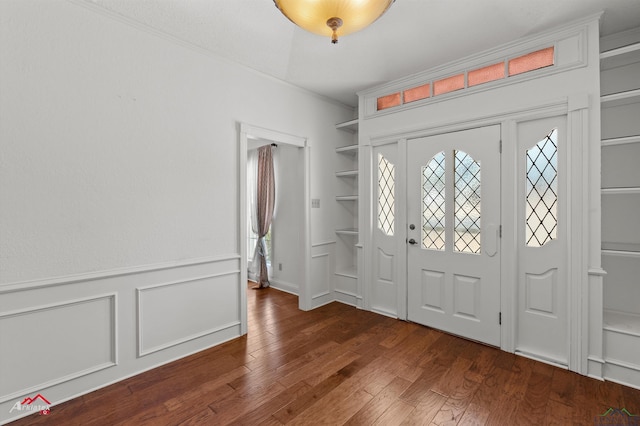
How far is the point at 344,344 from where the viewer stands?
288 centimetres

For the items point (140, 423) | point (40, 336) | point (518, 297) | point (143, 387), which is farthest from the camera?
point (518, 297)

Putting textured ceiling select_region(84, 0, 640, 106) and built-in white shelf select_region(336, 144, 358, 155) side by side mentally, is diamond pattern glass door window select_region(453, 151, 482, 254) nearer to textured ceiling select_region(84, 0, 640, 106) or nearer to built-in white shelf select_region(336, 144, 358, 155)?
textured ceiling select_region(84, 0, 640, 106)

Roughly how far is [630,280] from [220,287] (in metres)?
3.65

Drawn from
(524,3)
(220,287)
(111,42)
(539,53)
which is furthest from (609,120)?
(111,42)

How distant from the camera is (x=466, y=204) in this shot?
9.85ft

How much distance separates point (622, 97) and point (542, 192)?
85cm

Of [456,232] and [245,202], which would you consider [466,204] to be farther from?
[245,202]

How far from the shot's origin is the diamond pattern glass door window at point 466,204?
294cm

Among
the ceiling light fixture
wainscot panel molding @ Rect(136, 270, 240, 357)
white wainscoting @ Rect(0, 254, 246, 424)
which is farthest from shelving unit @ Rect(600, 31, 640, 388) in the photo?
white wainscoting @ Rect(0, 254, 246, 424)

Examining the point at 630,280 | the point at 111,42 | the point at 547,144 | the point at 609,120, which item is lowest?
the point at 630,280

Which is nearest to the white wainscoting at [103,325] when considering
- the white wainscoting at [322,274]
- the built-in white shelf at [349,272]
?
the white wainscoting at [322,274]

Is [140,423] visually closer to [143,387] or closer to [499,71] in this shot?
[143,387]

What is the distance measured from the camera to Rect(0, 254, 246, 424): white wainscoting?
1901 mm

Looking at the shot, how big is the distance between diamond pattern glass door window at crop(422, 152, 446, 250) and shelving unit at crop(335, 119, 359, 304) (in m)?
0.98
